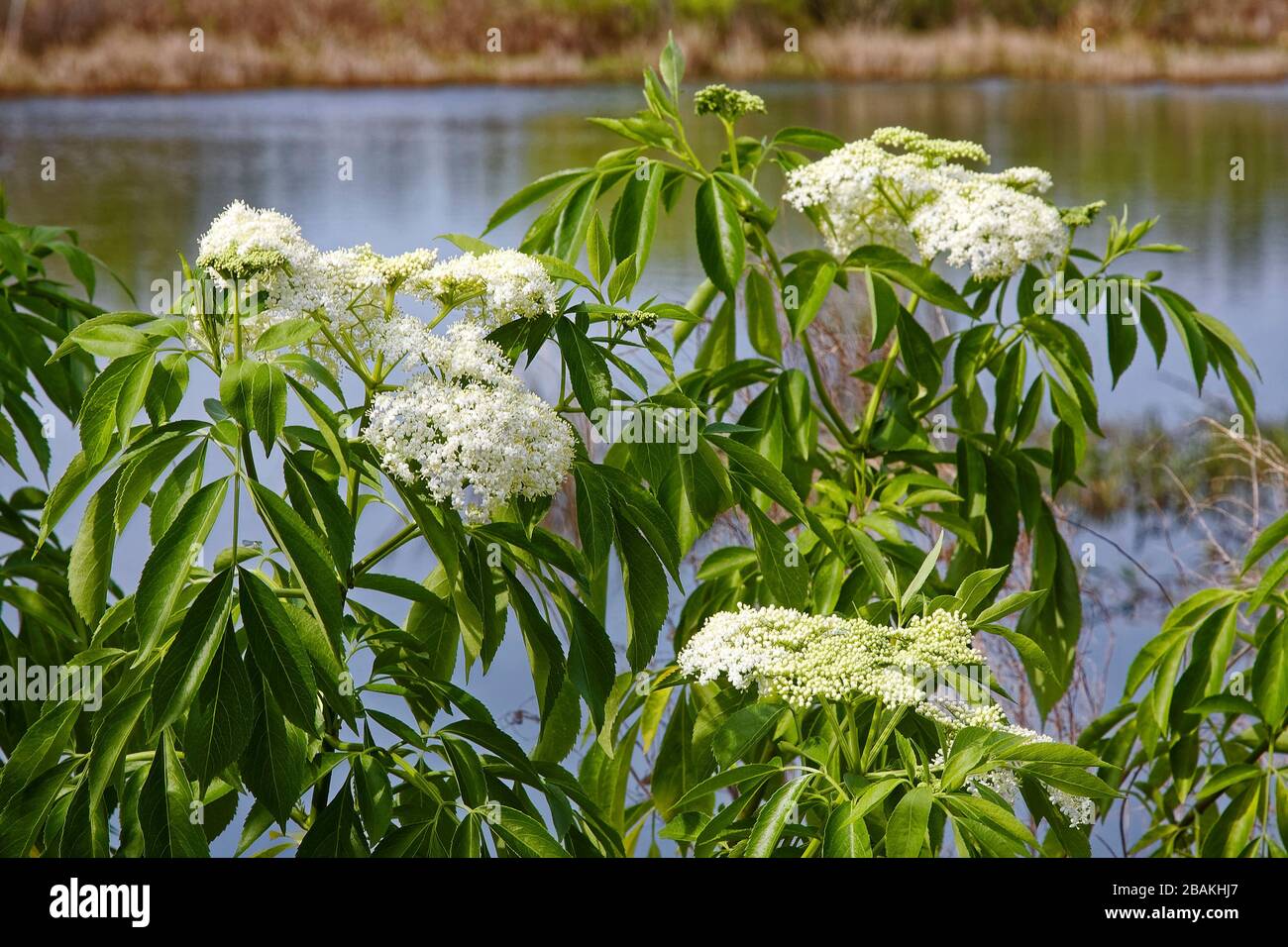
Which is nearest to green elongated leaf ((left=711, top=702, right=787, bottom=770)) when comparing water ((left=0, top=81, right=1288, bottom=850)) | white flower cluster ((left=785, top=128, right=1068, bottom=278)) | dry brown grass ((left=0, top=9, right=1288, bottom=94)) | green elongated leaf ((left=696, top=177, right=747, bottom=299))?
green elongated leaf ((left=696, top=177, right=747, bottom=299))

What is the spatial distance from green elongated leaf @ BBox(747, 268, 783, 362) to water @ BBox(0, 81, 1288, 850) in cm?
92

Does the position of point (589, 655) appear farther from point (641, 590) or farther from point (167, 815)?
point (167, 815)

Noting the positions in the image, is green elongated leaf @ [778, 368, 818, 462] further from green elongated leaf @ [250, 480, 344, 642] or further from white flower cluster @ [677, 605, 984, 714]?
green elongated leaf @ [250, 480, 344, 642]

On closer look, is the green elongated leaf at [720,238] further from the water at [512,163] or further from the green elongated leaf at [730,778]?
the water at [512,163]

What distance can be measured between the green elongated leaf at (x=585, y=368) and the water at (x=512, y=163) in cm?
132

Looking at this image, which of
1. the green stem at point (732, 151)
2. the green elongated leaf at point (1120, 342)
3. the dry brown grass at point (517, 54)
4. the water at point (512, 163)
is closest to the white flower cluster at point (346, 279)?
the green stem at point (732, 151)

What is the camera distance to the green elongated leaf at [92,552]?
34.4 inches

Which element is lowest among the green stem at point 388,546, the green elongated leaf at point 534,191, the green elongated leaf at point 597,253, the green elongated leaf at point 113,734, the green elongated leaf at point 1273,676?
the green elongated leaf at point 1273,676

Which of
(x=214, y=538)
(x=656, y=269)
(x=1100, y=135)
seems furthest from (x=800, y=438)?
(x=1100, y=135)

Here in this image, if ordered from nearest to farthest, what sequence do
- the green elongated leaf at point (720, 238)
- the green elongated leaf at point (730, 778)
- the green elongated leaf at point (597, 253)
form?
1. the green elongated leaf at point (730, 778)
2. the green elongated leaf at point (597, 253)
3. the green elongated leaf at point (720, 238)

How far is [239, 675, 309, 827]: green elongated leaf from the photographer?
825 mm

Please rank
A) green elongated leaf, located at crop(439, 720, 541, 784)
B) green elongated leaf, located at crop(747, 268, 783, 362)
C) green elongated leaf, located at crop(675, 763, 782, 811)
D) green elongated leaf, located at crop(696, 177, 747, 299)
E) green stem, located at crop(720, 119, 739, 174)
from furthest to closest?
green elongated leaf, located at crop(747, 268, 783, 362), green stem, located at crop(720, 119, 739, 174), green elongated leaf, located at crop(696, 177, 747, 299), green elongated leaf, located at crop(439, 720, 541, 784), green elongated leaf, located at crop(675, 763, 782, 811)
